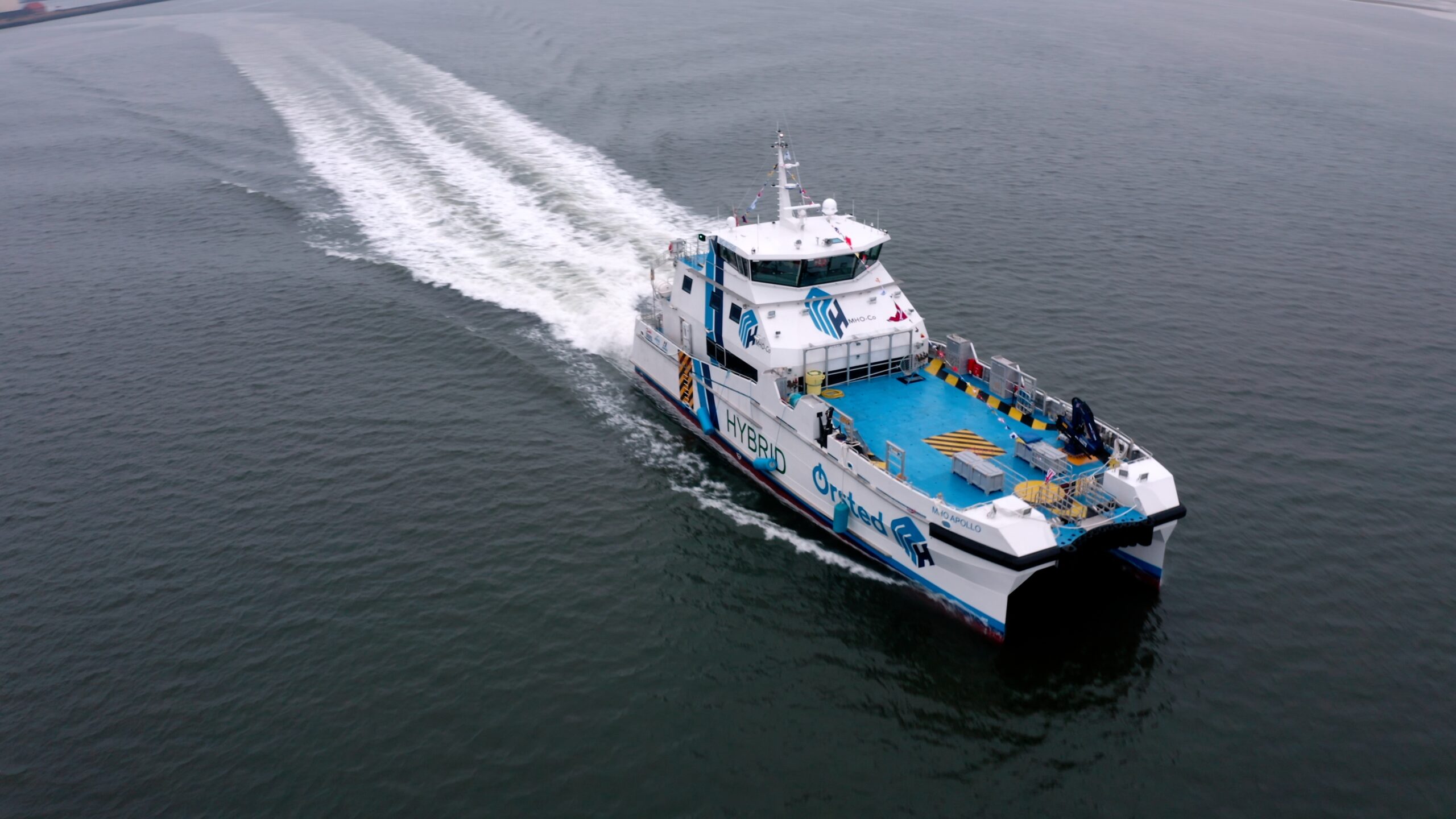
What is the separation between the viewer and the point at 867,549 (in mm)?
25891

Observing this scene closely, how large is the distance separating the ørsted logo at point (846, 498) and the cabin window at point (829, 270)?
21.0 feet

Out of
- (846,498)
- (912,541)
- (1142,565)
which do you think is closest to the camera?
(912,541)

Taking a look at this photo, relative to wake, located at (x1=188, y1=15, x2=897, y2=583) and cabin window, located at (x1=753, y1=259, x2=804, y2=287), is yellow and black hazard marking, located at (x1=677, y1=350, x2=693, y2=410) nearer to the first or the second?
wake, located at (x1=188, y1=15, x2=897, y2=583)

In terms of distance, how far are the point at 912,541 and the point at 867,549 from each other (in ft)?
7.11

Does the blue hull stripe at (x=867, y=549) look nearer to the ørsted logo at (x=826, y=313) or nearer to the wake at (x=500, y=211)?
the wake at (x=500, y=211)

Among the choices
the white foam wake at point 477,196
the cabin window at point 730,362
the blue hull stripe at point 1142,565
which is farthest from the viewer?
the white foam wake at point 477,196

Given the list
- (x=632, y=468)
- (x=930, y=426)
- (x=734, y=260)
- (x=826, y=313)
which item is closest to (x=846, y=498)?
(x=930, y=426)

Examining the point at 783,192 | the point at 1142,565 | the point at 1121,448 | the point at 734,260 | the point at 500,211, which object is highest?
the point at 783,192

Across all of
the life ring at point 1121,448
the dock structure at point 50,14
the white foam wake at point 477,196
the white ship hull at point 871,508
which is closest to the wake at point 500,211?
the white foam wake at point 477,196

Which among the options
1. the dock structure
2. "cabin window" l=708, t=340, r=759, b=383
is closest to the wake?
"cabin window" l=708, t=340, r=759, b=383

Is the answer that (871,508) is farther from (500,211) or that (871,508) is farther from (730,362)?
(500,211)

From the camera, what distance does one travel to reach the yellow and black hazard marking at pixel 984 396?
26797mm

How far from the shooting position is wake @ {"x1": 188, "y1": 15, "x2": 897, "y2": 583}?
35.2 meters

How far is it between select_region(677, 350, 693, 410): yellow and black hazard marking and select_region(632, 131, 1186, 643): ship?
8 cm
